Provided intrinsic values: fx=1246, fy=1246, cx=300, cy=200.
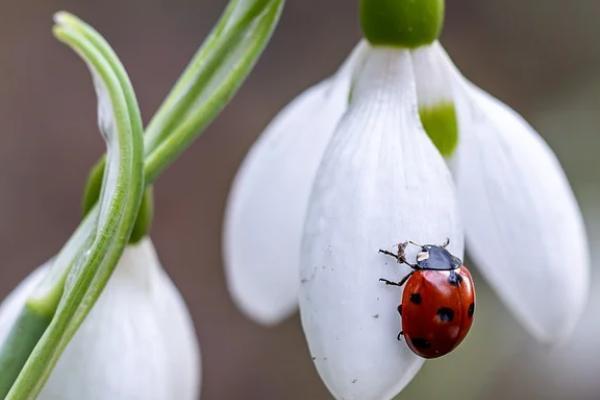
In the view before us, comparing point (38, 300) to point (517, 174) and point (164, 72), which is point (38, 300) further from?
point (164, 72)

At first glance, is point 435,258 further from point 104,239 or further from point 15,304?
point 15,304

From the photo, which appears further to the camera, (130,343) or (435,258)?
(130,343)

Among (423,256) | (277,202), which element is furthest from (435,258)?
(277,202)

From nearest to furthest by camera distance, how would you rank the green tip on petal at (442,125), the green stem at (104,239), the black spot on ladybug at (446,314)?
the green stem at (104,239)
the black spot on ladybug at (446,314)
the green tip on petal at (442,125)

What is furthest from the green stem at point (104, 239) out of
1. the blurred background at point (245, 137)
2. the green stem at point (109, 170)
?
the blurred background at point (245, 137)

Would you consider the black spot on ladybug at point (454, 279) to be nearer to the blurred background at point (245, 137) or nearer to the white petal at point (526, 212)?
the white petal at point (526, 212)

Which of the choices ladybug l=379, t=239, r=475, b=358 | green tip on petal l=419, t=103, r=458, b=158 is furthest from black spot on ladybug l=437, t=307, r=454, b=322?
green tip on petal l=419, t=103, r=458, b=158
